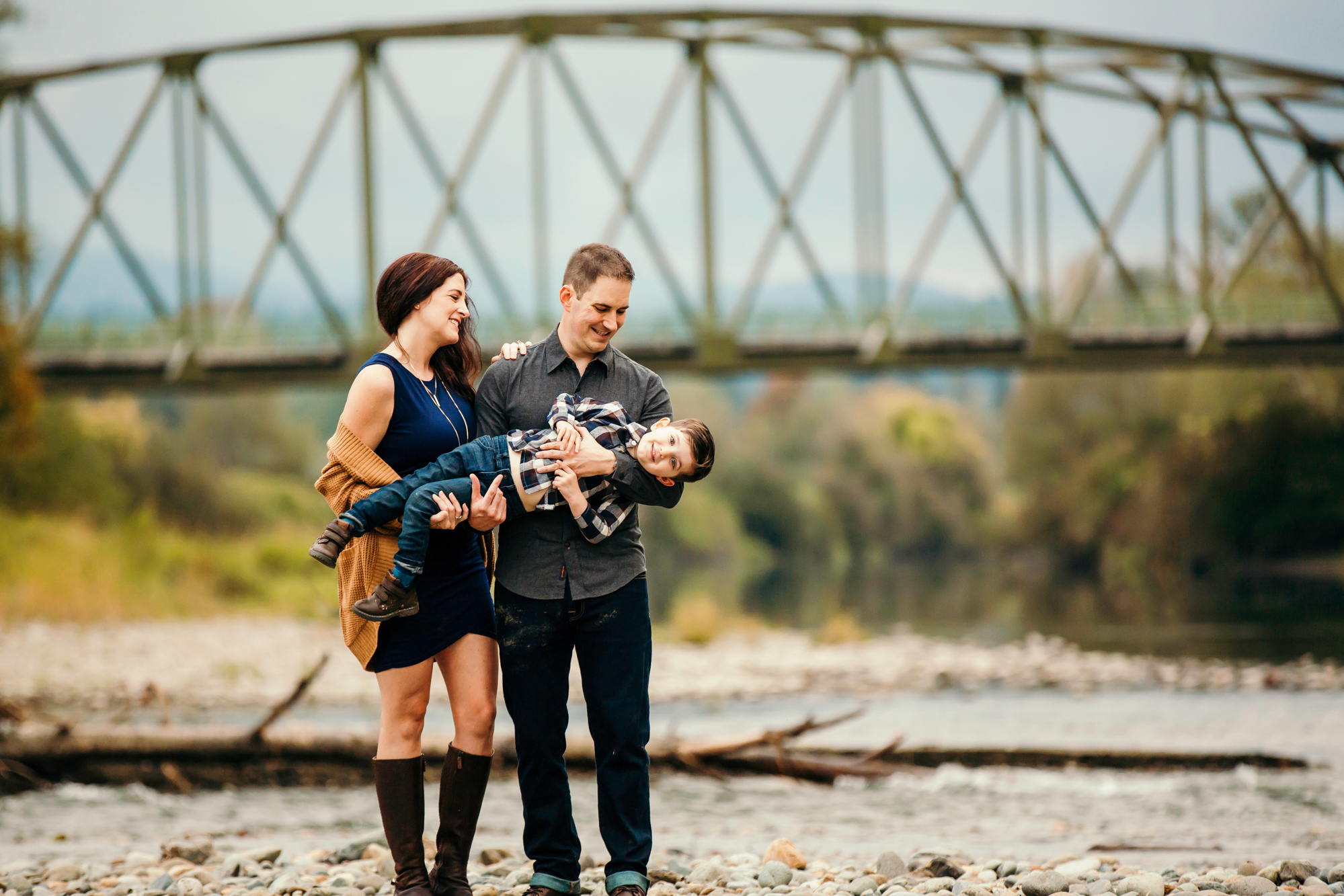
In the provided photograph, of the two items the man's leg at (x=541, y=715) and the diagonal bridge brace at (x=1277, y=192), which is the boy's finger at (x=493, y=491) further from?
the diagonal bridge brace at (x=1277, y=192)

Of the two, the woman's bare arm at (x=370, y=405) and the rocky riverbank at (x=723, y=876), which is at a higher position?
the woman's bare arm at (x=370, y=405)

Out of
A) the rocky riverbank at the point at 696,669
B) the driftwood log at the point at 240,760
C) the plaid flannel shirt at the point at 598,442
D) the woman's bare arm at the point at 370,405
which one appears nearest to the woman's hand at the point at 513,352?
the plaid flannel shirt at the point at 598,442

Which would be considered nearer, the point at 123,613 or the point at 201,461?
the point at 123,613

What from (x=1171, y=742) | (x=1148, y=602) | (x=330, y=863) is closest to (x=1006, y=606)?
(x=1148, y=602)

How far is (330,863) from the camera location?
17.6 feet

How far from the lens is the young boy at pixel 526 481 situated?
3.79m

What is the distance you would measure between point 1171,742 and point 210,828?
7.58 metres

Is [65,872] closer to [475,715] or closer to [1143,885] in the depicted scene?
[475,715]

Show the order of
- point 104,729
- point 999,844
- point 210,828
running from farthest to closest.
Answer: point 104,729, point 210,828, point 999,844

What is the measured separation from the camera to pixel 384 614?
3.80 m

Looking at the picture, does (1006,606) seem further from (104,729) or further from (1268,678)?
(104,729)

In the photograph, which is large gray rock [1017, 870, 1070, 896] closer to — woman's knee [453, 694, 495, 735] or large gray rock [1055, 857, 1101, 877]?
large gray rock [1055, 857, 1101, 877]

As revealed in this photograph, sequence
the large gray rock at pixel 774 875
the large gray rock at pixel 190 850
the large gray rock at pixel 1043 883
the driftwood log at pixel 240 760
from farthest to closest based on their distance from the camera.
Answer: the driftwood log at pixel 240 760
the large gray rock at pixel 190 850
the large gray rock at pixel 774 875
the large gray rock at pixel 1043 883

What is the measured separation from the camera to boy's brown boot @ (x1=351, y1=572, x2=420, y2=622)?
3795mm
